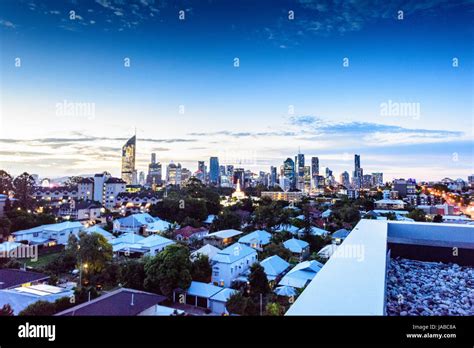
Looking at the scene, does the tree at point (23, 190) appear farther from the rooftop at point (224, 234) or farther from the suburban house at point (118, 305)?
the suburban house at point (118, 305)

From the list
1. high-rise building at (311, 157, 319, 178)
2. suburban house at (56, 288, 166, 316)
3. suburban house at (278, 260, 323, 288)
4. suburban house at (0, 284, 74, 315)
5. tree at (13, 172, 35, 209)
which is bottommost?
suburban house at (278, 260, 323, 288)

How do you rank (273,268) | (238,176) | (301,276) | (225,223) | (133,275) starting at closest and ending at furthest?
(133,275) → (301,276) → (273,268) → (225,223) → (238,176)

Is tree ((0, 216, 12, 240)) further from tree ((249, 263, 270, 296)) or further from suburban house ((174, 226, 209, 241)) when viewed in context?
tree ((249, 263, 270, 296))

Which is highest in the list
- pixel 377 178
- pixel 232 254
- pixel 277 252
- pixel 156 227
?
pixel 377 178

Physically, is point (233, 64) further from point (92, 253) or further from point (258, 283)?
point (92, 253)

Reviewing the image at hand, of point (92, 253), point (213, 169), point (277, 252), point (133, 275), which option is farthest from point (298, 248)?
point (213, 169)

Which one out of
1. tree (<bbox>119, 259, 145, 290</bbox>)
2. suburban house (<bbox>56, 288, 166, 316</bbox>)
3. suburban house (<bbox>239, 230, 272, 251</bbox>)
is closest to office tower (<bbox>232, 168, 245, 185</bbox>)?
suburban house (<bbox>239, 230, 272, 251</bbox>)

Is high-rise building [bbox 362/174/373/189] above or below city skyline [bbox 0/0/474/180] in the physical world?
below

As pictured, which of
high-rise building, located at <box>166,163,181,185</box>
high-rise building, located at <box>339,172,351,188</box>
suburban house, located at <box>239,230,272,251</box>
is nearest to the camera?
suburban house, located at <box>239,230,272,251</box>
